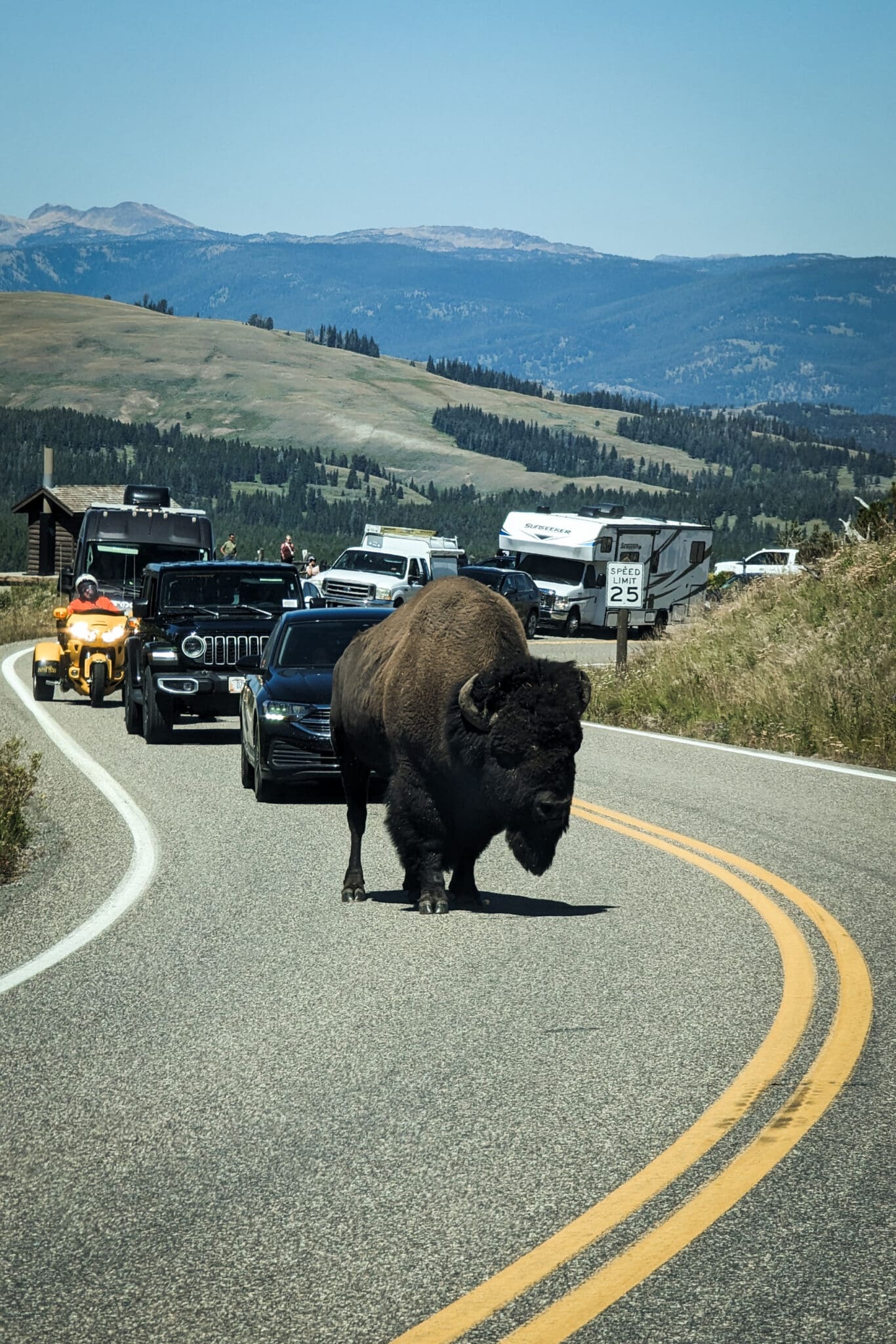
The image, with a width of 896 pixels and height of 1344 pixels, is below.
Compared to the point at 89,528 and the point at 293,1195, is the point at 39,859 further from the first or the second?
the point at 89,528

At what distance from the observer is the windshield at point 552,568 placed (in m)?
46.2

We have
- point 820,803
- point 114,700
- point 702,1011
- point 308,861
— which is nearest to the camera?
point 702,1011

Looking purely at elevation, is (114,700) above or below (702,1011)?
below

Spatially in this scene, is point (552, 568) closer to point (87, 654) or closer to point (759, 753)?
point (87, 654)

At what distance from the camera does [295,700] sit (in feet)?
45.4

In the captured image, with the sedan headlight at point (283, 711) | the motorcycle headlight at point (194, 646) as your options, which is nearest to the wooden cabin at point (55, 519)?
the motorcycle headlight at point (194, 646)

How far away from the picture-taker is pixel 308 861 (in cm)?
1067

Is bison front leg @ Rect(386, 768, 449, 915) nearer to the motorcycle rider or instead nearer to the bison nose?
the bison nose

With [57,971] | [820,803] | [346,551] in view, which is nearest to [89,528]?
[346,551]

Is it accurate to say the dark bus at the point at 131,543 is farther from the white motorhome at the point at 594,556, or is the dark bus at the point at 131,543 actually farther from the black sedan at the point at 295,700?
the white motorhome at the point at 594,556

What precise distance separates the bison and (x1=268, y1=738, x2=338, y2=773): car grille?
3448 mm

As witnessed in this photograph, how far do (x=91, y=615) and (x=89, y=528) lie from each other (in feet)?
25.0

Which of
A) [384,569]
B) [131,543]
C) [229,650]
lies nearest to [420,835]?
[229,650]

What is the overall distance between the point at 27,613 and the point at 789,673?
31933 millimetres
